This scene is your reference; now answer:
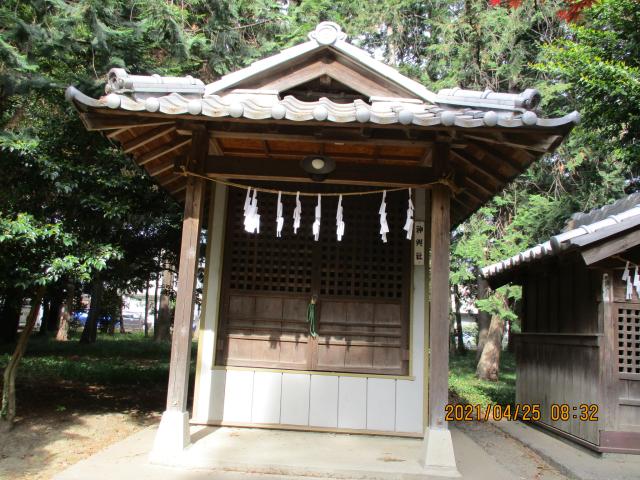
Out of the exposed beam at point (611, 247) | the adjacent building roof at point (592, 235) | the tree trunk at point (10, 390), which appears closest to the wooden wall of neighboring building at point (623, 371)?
the exposed beam at point (611, 247)

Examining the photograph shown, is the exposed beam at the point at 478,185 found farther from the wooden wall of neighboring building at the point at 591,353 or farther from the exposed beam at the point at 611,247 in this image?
the wooden wall of neighboring building at the point at 591,353

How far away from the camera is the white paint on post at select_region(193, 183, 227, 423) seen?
23.7ft

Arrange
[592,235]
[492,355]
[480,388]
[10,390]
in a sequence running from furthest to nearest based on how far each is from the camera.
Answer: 1. [492,355]
2. [480,388]
3. [10,390]
4. [592,235]

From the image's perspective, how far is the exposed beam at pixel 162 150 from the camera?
21.5 ft

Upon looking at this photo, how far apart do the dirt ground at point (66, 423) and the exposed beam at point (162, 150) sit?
3.95 meters

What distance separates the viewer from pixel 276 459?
5.74 metres

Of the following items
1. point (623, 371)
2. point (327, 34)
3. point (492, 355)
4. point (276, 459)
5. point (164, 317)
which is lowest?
point (276, 459)

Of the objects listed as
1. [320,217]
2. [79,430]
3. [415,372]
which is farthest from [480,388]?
[79,430]

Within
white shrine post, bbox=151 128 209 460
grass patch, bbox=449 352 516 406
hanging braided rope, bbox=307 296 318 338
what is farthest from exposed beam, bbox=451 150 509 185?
grass patch, bbox=449 352 516 406

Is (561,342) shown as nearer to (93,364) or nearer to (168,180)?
(168,180)

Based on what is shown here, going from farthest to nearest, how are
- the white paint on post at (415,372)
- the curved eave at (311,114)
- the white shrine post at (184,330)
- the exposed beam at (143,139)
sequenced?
the white paint on post at (415,372)
the exposed beam at (143,139)
the white shrine post at (184,330)
the curved eave at (311,114)

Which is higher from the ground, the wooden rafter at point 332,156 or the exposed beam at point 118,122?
the wooden rafter at point 332,156

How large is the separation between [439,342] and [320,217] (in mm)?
2540

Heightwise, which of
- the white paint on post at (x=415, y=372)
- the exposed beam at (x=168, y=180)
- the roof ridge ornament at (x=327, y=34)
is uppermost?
the roof ridge ornament at (x=327, y=34)
